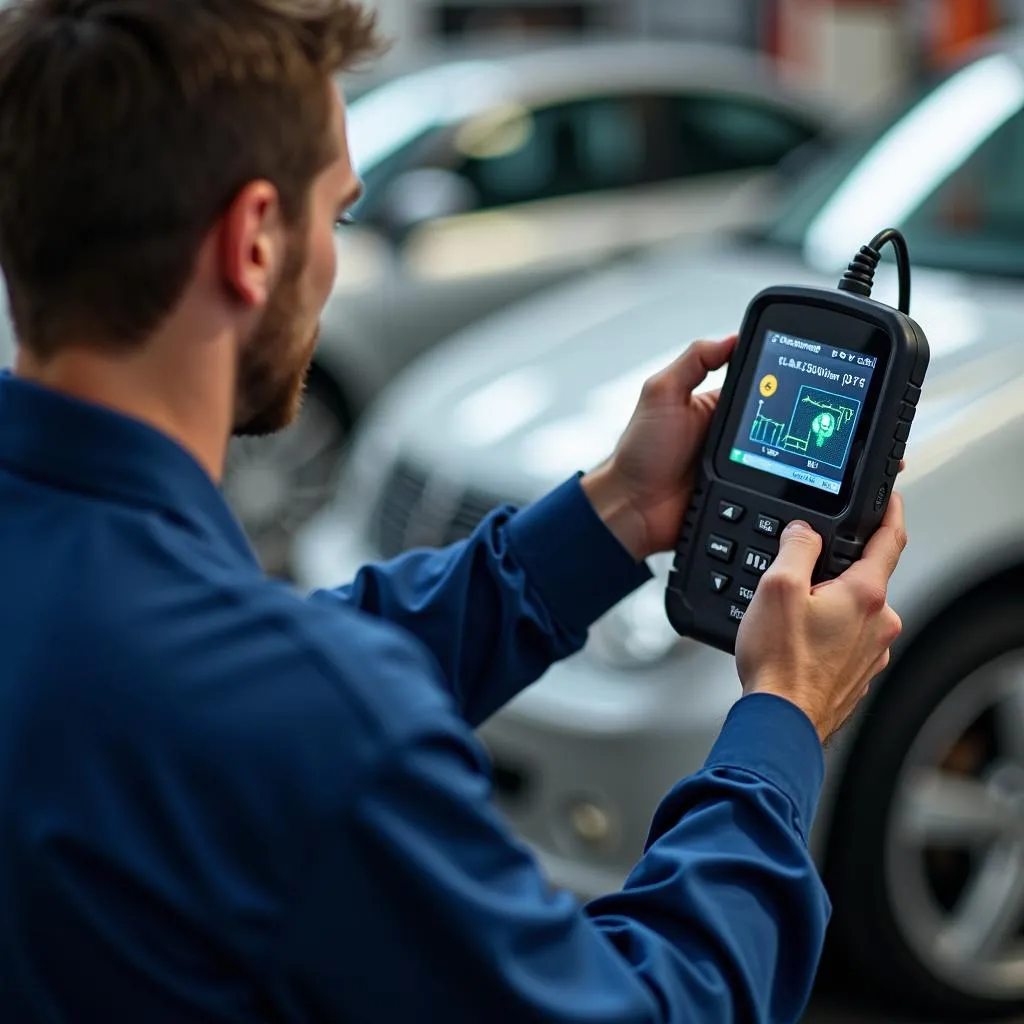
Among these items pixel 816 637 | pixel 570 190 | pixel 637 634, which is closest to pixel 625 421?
pixel 637 634

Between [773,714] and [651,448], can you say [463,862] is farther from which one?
[651,448]

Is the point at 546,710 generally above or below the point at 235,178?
below

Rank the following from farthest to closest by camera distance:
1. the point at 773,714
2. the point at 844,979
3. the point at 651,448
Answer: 1. the point at 844,979
2. the point at 651,448
3. the point at 773,714

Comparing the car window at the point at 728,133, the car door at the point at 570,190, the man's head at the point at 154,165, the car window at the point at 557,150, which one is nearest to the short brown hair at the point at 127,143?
the man's head at the point at 154,165

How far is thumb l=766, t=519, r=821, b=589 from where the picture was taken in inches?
55.5

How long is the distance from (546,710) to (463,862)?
1.66 metres

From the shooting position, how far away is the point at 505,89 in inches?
227

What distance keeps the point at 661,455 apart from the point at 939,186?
194cm

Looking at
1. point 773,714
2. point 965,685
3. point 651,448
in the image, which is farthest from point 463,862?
point 965,685

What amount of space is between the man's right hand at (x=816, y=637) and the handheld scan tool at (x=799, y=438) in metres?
0.07

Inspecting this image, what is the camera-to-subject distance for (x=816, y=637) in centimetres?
137

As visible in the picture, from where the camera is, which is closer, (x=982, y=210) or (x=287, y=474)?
(x=982, y=210)

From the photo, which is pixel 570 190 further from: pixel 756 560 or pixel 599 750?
pixel 756 560

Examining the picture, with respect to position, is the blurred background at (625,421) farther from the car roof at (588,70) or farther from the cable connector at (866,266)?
the cable connector at (866,266)
